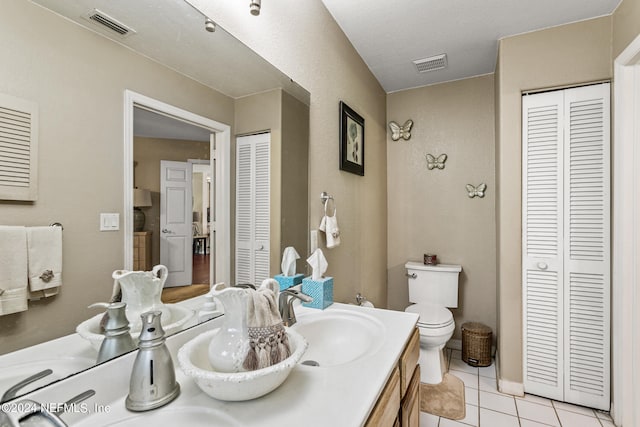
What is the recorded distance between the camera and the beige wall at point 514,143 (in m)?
2.00

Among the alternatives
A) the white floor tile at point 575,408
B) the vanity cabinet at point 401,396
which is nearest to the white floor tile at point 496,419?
the white floor tile at point 575,408

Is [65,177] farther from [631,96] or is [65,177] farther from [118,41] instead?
[631,96]

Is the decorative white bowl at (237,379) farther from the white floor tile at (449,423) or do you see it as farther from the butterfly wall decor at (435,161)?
the butterfly wall decor at (435,161)

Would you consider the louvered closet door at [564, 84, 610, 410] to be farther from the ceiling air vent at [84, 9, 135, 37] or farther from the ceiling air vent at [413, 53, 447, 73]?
the ceiling air vent at [84, 9, 135, 37]

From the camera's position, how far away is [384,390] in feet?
2.91

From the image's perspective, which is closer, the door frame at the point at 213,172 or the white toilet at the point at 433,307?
the door frame at the point at 213,172

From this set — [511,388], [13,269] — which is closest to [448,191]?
[511,388]

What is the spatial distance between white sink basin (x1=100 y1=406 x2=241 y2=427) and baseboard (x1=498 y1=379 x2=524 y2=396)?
86.2 inches

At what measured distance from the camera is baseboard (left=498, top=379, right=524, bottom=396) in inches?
82.5

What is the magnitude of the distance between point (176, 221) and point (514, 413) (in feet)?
7.46

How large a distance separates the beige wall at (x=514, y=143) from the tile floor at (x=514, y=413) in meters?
0.15

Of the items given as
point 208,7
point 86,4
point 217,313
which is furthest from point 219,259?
point 208,7

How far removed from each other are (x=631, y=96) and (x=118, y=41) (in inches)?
95.9

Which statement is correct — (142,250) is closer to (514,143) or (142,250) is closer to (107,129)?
(107,129)
